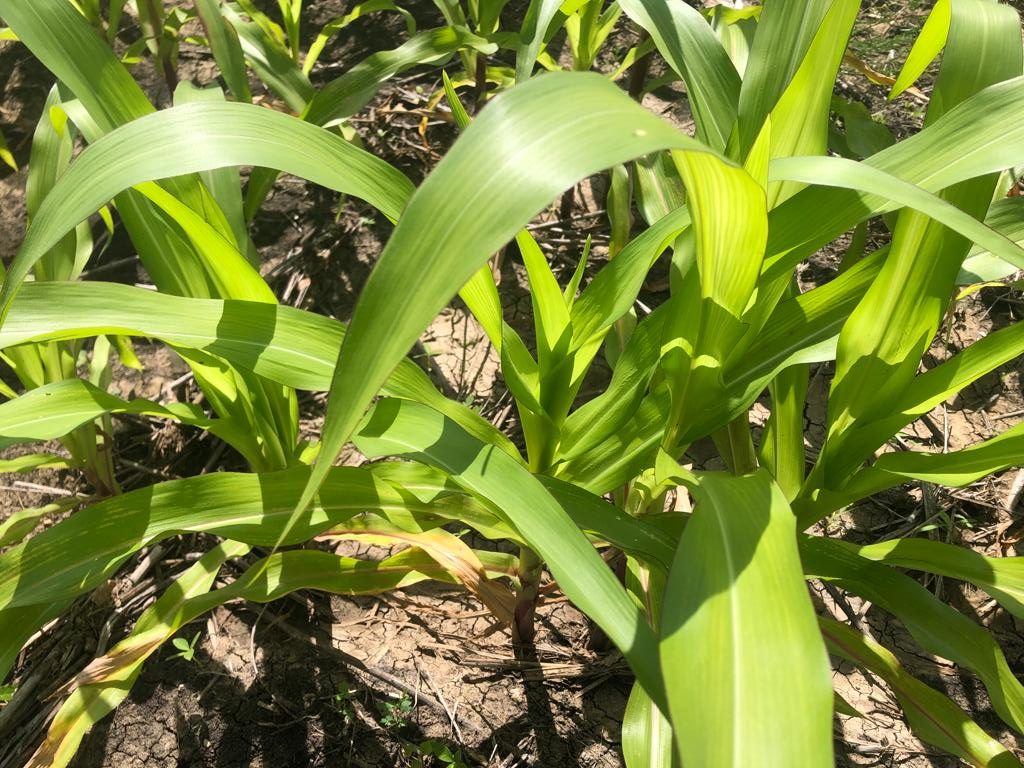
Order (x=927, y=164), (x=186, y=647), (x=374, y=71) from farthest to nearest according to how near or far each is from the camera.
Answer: (x=374, y=71)
(x=186, y=647)
(x=927, y=164)

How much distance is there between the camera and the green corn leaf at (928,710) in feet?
2.43

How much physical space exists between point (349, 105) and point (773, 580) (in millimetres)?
941

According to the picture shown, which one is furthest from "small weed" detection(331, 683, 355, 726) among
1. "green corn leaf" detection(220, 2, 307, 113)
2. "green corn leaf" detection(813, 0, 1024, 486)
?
"green corn leaf" detection(220, 2, 307, 113)

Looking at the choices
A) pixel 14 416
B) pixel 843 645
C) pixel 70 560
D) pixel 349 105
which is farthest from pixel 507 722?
pixel 349 105

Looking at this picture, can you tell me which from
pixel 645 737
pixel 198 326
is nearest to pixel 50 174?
pixel 198 326

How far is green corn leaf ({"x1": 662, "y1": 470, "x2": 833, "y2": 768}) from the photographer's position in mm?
405

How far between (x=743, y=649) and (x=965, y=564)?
0.43 m

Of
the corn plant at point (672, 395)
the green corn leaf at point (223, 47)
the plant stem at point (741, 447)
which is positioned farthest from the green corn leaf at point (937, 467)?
the green corn leaf at point (223, 47)

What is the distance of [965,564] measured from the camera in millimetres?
729

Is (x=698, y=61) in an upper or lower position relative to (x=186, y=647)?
upper

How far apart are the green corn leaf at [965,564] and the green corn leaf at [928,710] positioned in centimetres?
11

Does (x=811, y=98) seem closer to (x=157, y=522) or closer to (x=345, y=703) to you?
(x=157, y=522)

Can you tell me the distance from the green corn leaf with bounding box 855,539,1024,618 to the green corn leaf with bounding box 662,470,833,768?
31cm

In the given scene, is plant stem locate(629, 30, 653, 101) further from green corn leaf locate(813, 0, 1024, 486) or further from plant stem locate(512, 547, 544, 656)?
plant stem locate(512, 547, 544, 656)
